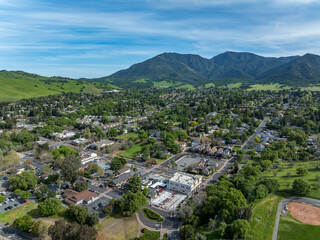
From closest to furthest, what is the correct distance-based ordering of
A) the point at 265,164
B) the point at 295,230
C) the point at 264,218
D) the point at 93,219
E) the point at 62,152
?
the point at 93,219 < the point at 295,230 < the point at 264,218 < the point at 265,164 < the point at 62,152

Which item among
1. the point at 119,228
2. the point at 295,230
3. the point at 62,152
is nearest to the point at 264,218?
the point at 295,230

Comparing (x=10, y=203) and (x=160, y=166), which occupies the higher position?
(x=10, y=203)

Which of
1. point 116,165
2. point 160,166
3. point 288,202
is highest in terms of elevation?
point 116,165

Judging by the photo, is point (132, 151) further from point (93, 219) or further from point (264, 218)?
point (264, 218)

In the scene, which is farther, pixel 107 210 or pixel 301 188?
pixel 301 188

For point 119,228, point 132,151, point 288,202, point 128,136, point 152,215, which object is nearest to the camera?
point 119,228

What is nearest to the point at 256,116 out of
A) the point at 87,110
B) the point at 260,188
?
the point at 260,188

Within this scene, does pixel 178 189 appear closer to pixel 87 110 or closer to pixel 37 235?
pixel 37 235
